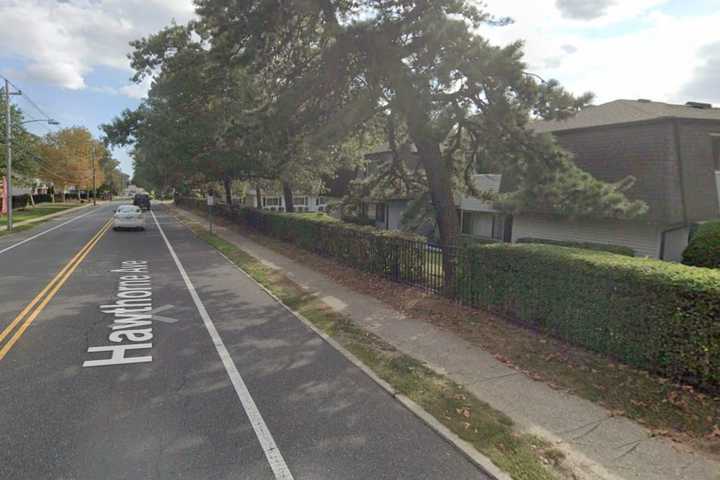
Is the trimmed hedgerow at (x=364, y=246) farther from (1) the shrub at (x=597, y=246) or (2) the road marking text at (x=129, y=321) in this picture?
Result: (2) the road marking text at (x=129, y=321)

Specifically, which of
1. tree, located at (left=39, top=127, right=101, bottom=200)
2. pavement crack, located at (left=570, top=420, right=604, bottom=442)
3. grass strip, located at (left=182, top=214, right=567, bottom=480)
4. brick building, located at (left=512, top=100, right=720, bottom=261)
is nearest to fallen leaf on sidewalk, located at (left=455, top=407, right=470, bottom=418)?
grass strip, located at (left=182, top=214, right=567, bottom=480)

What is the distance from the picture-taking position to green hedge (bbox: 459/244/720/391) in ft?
15.9

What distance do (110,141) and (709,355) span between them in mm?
28460

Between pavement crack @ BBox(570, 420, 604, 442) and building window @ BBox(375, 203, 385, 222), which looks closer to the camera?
pavement crack @ BBox(570, 420, 604, 442)

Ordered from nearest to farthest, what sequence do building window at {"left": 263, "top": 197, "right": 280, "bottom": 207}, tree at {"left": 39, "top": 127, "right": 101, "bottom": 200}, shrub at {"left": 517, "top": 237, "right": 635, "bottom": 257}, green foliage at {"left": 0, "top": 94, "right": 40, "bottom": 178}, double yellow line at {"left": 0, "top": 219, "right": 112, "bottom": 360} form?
double yellow line at {"left": 0, "top": 219, "right": 112, "bottom": 360}
shrub at {"left": 517, "top": 237, "right": 635, "bottom": 257}
green foliage at {"left": 0, "top": 94, "right": 40, "bottom": 178}
building window at {"left": 263, "top": 197, "right": 280, "bottom": 207}
tree at {"left": 39, "top": 127, "right": 101, "bottom": 200}

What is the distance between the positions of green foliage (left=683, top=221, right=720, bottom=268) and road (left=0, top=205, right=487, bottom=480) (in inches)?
368

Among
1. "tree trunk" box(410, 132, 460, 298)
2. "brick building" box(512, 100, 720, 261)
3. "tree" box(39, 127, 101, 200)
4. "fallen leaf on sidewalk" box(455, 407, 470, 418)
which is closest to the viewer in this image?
"fallen leaf on sidewalk" box(455, 407, 470, 418)

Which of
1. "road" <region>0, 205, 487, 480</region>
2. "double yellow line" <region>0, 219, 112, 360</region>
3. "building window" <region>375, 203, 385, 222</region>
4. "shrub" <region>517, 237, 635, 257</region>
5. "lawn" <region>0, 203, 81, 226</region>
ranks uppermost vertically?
"building window" <region>375, 203, 385, 222</region>

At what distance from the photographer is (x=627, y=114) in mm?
14672

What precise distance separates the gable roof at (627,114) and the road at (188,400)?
435 inches

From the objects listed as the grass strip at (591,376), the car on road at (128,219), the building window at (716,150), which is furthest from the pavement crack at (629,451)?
the car on road at (128,219)

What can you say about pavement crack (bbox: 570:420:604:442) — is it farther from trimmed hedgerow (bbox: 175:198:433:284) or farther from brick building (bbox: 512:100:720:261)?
brick building (bbox: 512:100:720:261)

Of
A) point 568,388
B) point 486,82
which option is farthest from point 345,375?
point 486,82

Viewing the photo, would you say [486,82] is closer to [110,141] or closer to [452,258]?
[452,258]
